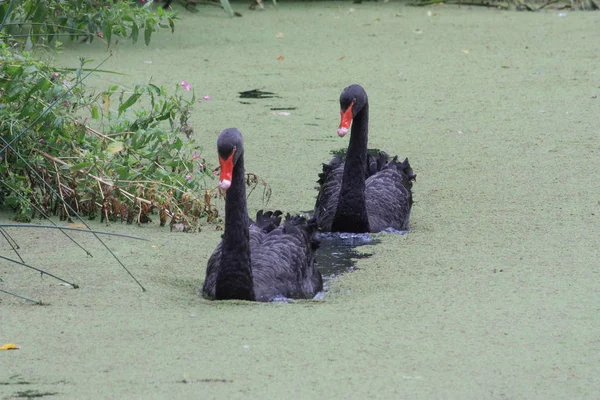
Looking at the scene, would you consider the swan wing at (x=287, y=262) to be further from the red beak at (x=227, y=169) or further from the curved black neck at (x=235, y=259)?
the red beak at (x=227, y=169)

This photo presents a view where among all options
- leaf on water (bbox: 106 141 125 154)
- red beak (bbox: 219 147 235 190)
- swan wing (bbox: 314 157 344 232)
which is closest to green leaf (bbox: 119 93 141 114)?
leaf on water (bbox: 106 141 125 154)

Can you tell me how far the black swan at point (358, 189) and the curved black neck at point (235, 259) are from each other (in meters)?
0.83

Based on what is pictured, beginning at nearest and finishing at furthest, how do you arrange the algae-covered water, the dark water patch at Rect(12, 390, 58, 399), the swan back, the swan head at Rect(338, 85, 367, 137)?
the dark water patch at Rect(12, 390, 58, 399) < the algae-covered water < the swan back < the swan head at Rect(338, 85, 367, 137)

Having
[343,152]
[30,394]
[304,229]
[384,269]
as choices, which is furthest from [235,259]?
[343,152]

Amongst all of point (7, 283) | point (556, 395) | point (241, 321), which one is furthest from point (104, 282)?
point (556, 395)

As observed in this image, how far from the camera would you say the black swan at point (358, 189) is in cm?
421

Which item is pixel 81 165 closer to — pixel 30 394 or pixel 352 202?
pixel 352 202

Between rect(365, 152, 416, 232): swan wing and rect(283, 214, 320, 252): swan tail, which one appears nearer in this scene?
rect(283, 214, 320, 252): swan tail

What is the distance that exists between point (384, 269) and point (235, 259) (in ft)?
2.17

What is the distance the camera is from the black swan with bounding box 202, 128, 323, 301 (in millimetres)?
3158

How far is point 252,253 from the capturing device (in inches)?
137

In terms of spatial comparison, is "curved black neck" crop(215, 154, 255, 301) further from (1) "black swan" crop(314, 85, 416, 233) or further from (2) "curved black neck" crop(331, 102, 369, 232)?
(2) "curved black neck" crop(331, 102, 369, 232)

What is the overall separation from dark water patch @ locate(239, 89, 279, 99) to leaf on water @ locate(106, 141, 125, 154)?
2171 mm

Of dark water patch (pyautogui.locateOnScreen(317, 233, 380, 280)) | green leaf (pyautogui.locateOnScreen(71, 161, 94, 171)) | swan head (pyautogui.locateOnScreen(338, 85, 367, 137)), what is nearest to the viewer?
dark water patch (pyautogui.locateOnScreen(317, 233, 380, 280))
